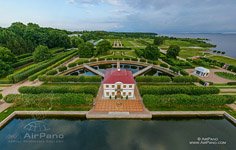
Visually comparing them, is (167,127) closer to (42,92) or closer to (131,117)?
(131,117)

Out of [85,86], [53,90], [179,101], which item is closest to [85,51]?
[85,86]

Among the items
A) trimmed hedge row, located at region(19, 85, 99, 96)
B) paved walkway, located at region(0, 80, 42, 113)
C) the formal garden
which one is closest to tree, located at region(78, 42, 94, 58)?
the formal garden

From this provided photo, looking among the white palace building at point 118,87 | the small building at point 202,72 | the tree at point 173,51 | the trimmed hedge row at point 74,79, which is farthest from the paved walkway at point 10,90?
the tree at point 173,51

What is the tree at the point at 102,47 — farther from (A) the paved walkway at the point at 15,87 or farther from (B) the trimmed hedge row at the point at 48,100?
(B) the trimmed hedge row at the point at 48,100

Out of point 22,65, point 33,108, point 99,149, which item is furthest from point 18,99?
point 22,65

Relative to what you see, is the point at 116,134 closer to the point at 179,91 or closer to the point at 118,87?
the point at 118,87
